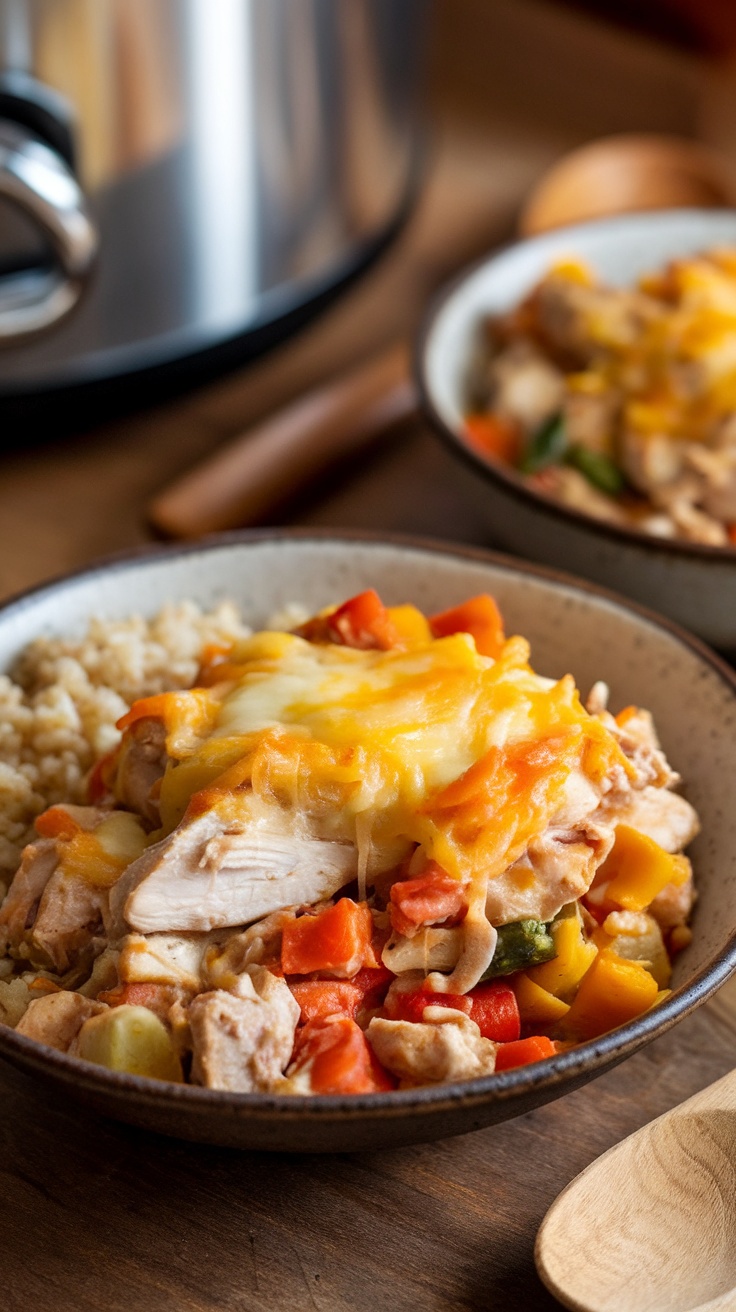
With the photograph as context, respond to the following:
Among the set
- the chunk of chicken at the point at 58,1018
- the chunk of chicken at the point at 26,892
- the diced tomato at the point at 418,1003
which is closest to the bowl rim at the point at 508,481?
the diced tomato at the point at 418,1003

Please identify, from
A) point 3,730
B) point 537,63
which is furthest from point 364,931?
point 537,63

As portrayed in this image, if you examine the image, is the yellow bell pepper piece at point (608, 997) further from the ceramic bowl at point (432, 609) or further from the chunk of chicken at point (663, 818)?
the chunk of chicken at point (663, 818)

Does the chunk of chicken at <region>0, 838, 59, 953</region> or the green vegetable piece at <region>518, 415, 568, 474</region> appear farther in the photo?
the green vegetable piece at <region>518, 415, 568, 474</region>

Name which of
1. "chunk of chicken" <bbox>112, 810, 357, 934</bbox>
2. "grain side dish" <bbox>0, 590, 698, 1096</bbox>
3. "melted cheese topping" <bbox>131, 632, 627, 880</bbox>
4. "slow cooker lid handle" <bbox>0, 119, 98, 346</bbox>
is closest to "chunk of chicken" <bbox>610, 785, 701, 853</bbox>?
"grain side dish" <bbox>0, 590, 698, 1096</bbox>

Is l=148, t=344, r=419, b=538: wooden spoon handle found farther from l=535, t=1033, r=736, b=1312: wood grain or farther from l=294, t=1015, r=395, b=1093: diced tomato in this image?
l=535, t=1033, r=736, b=1312: wood grain

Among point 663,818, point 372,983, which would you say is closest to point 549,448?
point 663,818

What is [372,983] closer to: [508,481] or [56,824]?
[56,824]
